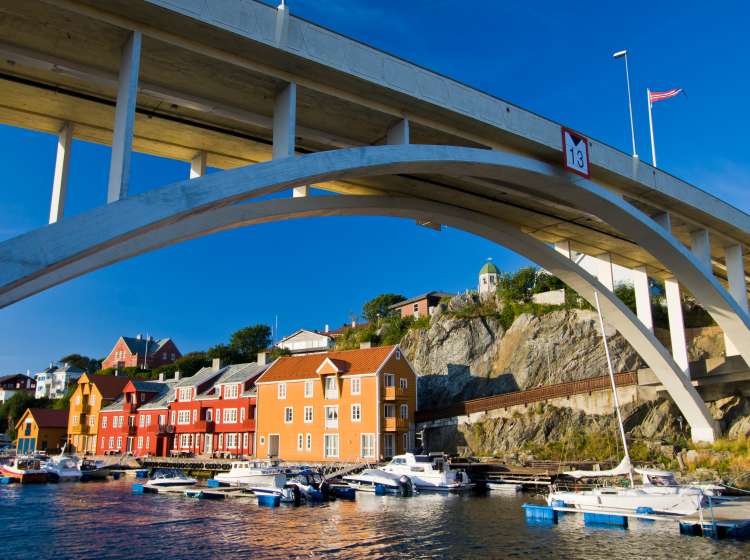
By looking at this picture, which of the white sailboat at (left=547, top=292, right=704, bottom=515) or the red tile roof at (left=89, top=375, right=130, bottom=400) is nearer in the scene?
the white sailboat at (left=547, top=292, right=704, bottom=515)

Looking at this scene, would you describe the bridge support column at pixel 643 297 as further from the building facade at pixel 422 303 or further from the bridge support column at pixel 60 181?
the building facade at pixel 422 303

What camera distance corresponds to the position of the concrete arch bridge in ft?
29.9

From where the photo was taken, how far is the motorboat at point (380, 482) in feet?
105

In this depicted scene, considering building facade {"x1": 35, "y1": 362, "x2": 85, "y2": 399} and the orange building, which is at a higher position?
building facade {"x1": 35, "y1": 362, "x2": 85, "y2": 399}

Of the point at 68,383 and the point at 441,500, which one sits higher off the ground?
the point at 68,383

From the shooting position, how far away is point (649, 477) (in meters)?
23.6

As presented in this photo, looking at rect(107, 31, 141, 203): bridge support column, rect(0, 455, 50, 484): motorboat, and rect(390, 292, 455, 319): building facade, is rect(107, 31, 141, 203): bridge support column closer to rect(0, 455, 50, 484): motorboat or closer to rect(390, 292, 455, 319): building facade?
rect(0, 455, 50, 484): motorboat

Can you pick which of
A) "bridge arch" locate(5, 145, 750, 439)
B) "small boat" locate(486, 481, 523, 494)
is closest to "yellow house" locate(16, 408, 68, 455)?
"small boat" locate(486, 481, 523, 494)

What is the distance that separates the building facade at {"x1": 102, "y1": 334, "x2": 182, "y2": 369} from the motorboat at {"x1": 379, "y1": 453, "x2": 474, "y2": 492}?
65.1m

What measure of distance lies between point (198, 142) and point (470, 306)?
3974 cm

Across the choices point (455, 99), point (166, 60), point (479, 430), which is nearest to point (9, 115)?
point (166, 60)

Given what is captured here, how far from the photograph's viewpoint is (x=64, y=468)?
146 feet

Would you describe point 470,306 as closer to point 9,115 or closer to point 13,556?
point 13,556

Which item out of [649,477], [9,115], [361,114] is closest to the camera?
[9,115]
